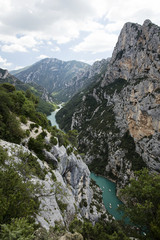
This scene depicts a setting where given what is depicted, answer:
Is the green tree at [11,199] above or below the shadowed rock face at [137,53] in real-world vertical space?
below

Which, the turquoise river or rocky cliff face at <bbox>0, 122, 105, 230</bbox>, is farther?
the turquoise river

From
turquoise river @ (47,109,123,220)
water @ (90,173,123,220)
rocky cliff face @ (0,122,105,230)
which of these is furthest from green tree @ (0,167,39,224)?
turquoise river @ (47,109,123,220)

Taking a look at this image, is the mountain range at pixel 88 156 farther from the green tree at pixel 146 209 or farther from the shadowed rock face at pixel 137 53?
the shadowed rock face at pixel 137 53

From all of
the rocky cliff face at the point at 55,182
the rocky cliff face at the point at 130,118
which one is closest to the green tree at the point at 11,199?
the rocky cliff face at the point at 55,182

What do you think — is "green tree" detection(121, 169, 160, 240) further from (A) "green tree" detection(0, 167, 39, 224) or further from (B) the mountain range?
(A) "green tree" detection(0, 167, 39, 224)

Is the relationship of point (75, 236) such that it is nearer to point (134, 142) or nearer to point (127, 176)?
point (127, 176)
